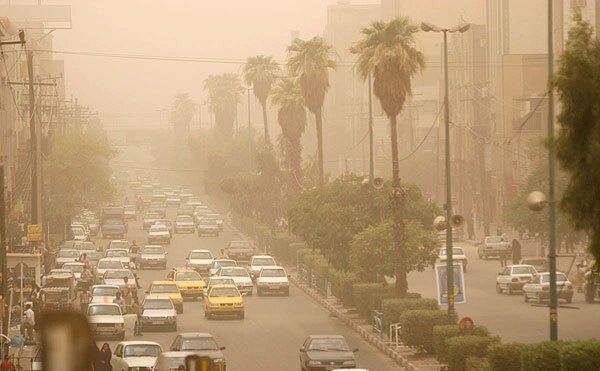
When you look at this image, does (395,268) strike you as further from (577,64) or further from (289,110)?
(289,110)

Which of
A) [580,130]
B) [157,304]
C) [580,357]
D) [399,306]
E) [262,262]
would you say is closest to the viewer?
[580,130]

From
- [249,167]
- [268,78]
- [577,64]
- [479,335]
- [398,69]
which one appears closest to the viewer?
[577,64]

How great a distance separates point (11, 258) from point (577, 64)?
34734 millimetres

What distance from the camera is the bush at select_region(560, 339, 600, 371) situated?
19547 mm

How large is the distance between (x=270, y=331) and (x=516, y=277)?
17499 mm

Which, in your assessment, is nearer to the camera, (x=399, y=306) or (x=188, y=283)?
(x=399, y=306)

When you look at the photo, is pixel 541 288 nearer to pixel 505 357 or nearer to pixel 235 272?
pixel 235 272

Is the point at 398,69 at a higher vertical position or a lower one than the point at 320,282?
higher

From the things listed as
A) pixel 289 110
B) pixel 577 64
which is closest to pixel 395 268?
pixel 577 64

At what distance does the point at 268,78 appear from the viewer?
108 metres

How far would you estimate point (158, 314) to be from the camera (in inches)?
1716

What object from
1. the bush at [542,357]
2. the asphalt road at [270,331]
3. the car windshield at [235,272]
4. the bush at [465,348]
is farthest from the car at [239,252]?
the bush at [542,357]

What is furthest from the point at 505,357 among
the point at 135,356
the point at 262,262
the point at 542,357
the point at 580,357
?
the point at 262,262

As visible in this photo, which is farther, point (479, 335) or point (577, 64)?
point (479, 335)
